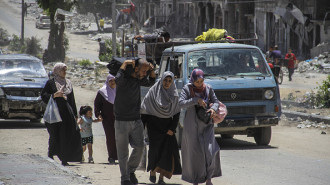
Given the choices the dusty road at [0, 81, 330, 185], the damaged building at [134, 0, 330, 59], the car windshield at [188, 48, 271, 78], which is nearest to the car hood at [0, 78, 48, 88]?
the dusty road at [0, 81, 330, 185]

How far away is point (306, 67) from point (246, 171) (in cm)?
2093

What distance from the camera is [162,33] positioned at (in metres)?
14.4

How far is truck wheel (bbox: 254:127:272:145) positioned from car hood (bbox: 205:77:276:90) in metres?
0.90

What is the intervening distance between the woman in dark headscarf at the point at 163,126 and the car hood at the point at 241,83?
3003 mm

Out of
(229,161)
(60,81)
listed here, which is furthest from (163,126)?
(229,161)

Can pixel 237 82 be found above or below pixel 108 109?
above

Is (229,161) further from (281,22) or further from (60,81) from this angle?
(281,22)

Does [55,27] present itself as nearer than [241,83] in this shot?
No

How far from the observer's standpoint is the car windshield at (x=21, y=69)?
50.4 feet

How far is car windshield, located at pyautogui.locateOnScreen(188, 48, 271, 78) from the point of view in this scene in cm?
1115

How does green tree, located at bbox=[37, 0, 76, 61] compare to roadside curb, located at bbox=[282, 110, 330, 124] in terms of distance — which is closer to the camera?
roadside curb, located at bbox=[282, 110, 330, 124]

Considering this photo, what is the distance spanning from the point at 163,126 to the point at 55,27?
108 feet

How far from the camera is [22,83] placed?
14625mm

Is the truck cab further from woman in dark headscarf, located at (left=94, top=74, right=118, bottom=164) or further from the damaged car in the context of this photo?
the damaged car
